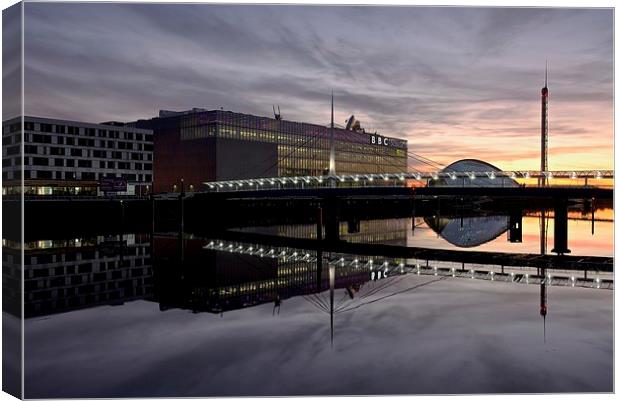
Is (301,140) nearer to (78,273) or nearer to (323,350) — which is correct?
(78,273)

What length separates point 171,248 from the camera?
36.3m

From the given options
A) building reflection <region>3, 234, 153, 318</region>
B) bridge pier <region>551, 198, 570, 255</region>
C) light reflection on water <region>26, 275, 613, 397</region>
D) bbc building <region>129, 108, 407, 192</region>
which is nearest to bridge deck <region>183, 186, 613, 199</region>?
bridge pier <region>551, 198, 570, 255</region>

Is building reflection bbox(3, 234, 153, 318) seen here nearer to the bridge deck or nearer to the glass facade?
the bridge deck

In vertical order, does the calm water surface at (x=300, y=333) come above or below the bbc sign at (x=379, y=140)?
below

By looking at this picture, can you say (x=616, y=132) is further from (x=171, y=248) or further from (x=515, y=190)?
(x=515, y=190)

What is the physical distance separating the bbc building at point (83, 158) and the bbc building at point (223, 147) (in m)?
4.60

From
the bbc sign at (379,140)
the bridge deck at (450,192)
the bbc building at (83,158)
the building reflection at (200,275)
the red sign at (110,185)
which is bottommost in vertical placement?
the building reflection at (200,275)

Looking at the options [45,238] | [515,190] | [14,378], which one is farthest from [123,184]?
[14,378]

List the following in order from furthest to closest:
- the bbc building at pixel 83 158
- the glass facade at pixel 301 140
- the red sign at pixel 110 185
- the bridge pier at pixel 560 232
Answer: the glass facade at pixel 301 140 < the bbc building at pixel 83 158 < the red sign at pixel 110 185 < the bridge pier at pixel 560 232

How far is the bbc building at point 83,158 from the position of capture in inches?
2741

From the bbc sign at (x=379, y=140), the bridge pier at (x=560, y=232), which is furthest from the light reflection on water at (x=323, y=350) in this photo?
the bbc sign at (x=379, y=140)

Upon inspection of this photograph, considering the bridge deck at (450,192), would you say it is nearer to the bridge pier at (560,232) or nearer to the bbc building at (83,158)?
the bridge pier at (560,232)

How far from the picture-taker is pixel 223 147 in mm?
84625

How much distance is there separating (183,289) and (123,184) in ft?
155
